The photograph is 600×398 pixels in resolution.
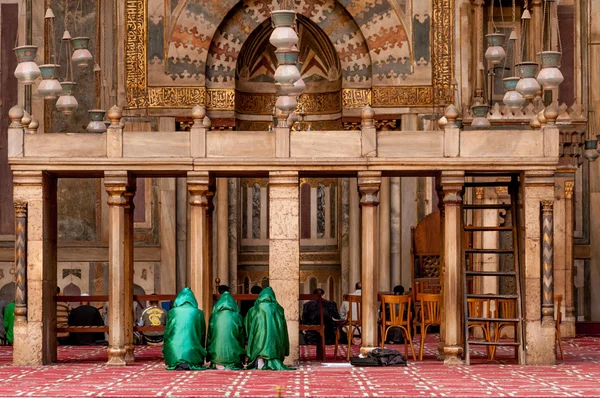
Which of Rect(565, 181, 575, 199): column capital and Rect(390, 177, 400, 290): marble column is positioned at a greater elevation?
Rect(565, 181, 575, 199): column capital

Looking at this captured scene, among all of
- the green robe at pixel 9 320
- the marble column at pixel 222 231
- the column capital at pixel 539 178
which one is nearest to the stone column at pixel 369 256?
the column capital at pixel 539 178

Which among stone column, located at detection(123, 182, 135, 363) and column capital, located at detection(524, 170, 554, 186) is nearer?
column capital, located at detection(524, 170, 554, 186)

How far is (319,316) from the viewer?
58.6ft

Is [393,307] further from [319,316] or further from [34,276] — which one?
[34,276]

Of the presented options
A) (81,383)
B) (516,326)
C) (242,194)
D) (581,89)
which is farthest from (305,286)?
(81,383)

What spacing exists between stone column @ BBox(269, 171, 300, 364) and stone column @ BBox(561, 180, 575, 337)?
20.9ft

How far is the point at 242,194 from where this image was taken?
78.7 ft

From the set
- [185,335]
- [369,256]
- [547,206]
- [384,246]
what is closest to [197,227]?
[185,335]

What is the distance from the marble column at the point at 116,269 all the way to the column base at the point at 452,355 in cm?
359

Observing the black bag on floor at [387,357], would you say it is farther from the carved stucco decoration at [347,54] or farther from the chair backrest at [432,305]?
the carved stucco decoration at [347,54]

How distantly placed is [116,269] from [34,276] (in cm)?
92

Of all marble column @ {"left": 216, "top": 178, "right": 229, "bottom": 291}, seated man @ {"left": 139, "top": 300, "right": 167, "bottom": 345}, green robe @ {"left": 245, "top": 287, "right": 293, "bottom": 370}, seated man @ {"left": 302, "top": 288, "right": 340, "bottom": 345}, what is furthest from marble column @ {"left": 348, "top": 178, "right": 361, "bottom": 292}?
green robe @ {"left": 245, "top": 287, "right": 293, "bottom": 370}

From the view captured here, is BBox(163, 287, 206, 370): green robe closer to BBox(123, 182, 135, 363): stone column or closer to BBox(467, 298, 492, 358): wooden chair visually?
BBox(123, 182, 135, 363): stone column

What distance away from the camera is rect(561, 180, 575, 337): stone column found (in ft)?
70.2
